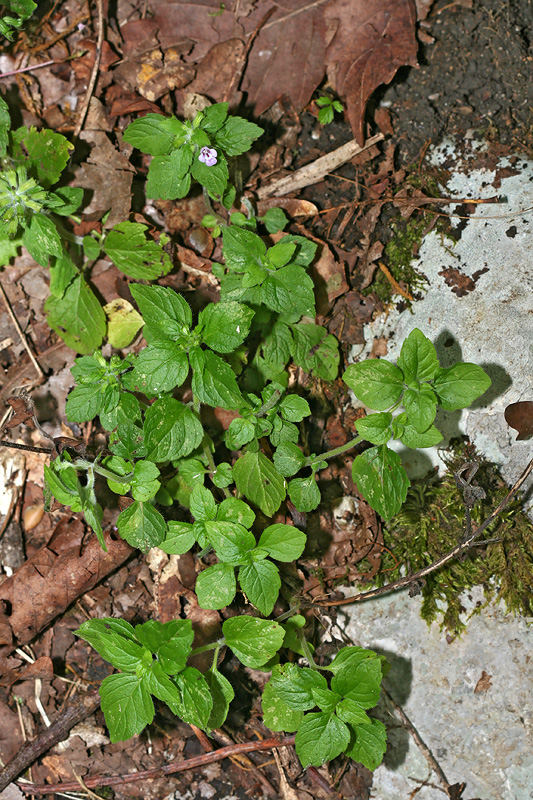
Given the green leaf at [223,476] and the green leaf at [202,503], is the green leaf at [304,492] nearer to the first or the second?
the green leaf at [223,476]

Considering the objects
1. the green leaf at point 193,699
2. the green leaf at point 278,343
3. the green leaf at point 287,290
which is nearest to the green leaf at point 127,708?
the green leaf at point 193,699

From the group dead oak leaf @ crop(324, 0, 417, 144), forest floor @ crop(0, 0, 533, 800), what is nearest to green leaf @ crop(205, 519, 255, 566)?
forest floor @ crop(0, 0, 533, 800)

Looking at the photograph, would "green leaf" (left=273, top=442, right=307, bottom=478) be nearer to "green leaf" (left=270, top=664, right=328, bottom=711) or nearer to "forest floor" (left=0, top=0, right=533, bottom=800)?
"forest floor" (left=0, top=0, right=533, bottom=800)

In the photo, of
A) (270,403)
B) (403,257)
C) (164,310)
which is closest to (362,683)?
(270,403)

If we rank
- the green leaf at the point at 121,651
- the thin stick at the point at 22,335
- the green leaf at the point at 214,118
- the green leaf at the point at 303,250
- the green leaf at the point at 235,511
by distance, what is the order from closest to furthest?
the green leaf at the point at 121,651
the green leaf at the point at 235,511
the green leaf at the point at 214,118
the green leaf at the point at 303,250
the thin stick at the point at 22,335

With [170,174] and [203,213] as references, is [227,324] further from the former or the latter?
[203,213]
